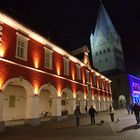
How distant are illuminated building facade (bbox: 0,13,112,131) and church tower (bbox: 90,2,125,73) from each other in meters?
48.0

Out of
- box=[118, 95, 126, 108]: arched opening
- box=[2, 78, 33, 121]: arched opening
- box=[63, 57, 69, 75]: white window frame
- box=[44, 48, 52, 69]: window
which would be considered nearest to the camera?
box=[2, 78, 33, 121]: arched opening

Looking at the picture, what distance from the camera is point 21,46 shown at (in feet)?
59.3

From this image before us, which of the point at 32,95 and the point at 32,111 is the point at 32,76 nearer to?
the point at 32,95

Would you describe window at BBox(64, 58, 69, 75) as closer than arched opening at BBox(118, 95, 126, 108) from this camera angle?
Yes

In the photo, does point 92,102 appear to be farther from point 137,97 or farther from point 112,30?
point 112,30

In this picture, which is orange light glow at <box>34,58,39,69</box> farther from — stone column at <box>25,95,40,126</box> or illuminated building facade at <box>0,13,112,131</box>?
stone column at <box>25,95,40,126</box>

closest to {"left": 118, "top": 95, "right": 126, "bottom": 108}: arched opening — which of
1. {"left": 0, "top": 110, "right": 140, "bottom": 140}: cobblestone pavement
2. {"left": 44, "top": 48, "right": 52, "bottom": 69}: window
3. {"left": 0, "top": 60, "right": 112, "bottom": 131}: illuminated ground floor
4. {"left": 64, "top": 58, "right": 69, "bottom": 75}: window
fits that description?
{"left": 0, "top": 60, "right": 112, "bottom": 131}: illuminated ground floor

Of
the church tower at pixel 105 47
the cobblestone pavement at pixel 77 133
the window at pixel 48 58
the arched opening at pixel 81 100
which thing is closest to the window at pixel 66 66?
the window at pixel 48 58

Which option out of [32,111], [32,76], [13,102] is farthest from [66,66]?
[32,111]

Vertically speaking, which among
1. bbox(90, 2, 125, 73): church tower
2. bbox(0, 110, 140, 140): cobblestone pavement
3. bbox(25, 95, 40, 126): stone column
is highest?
bbox(90, 2, 125, 73): church tower

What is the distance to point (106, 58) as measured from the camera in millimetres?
80500

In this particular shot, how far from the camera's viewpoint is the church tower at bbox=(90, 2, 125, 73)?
3098 inches

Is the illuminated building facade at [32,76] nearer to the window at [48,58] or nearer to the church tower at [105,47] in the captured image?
the window at [48,58]

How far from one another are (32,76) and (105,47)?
6786 centimetres
